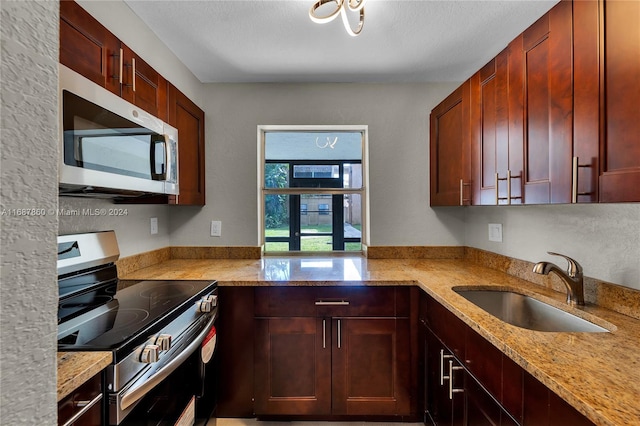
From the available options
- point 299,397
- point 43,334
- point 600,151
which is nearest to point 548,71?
point 600,151

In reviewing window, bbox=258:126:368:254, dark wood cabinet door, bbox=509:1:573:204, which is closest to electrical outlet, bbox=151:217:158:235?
window, bbox=258:126:368:254

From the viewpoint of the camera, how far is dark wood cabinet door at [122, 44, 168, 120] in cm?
143

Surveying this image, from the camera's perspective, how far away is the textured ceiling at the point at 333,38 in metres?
1.63

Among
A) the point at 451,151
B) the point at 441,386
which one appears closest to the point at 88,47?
the point at 451,151

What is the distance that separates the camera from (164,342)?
111 cm

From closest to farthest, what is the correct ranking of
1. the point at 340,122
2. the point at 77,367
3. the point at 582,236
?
the point at 77,367
the point at 582,236
the point at 340,122

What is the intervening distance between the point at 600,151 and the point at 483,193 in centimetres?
71

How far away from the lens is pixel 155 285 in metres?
1.64

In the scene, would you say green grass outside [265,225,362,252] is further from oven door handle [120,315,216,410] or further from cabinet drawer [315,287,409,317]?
oven door handle [120,315,216,410]

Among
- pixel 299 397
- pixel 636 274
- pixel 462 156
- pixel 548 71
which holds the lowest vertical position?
pixel 299 397

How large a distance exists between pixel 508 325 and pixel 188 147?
205 centimetres

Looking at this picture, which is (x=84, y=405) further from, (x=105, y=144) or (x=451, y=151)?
(x=451, y=151)

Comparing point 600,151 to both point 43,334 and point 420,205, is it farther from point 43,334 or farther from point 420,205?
point 420,205

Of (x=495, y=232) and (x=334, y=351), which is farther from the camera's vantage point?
(x=495, y=232)
